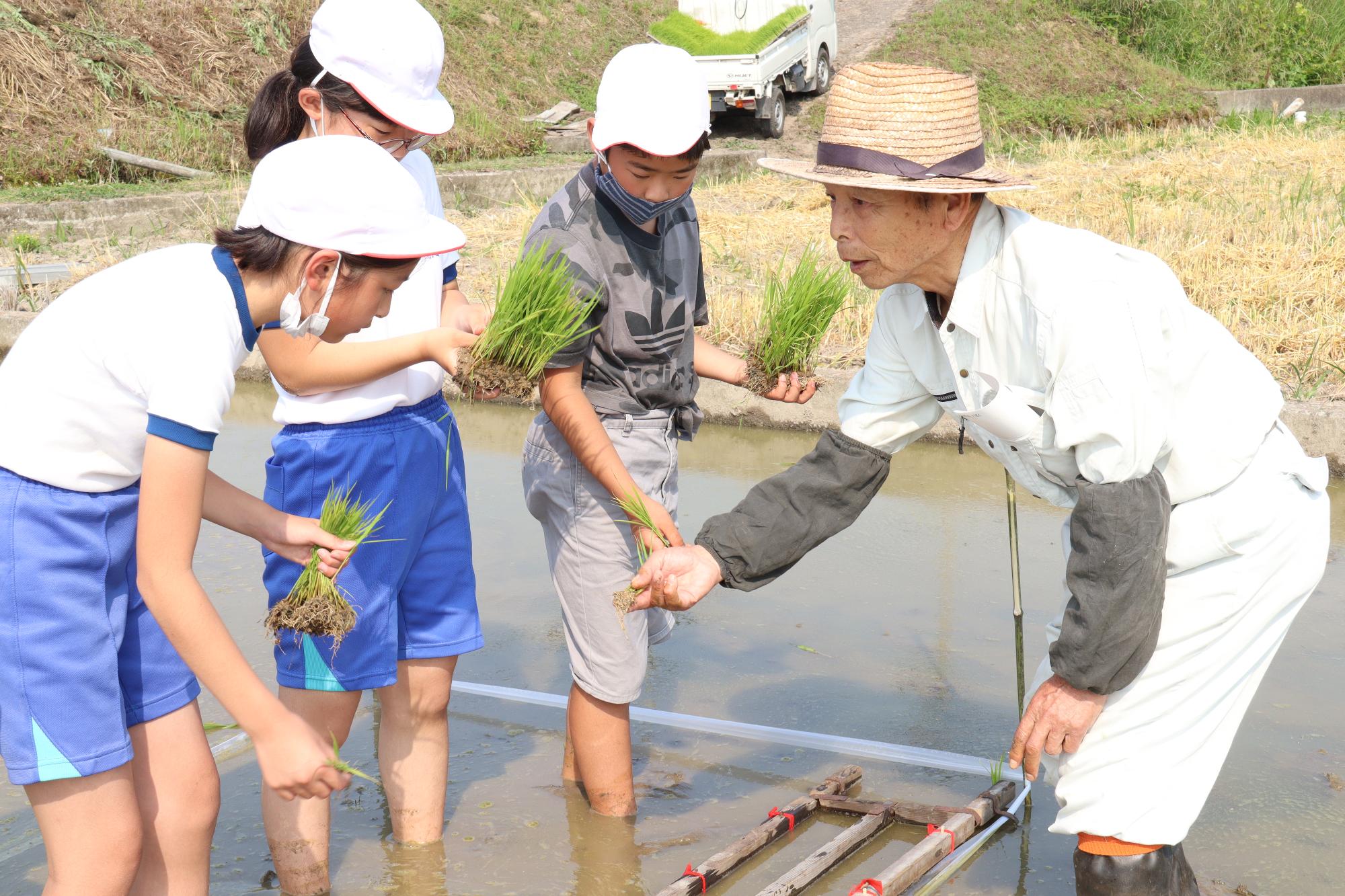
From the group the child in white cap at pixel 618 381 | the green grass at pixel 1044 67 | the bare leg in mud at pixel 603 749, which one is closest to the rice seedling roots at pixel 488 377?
the child in white cap at pixel 618 381

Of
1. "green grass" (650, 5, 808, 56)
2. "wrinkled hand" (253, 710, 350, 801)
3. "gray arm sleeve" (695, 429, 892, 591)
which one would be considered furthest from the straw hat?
"green grass" (650, 5, 808, 56)

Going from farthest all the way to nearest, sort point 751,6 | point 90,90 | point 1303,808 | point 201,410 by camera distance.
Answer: point 751,6
point 90,90
point 1303,808
point 201,410

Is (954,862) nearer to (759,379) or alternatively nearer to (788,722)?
(788,722)

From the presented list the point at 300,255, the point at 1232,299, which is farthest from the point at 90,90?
the point at 300,255

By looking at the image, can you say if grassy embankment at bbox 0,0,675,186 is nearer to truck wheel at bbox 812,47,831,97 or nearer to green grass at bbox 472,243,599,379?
truck wheel at bbox 812,47,831,97

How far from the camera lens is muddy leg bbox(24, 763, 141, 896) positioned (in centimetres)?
222

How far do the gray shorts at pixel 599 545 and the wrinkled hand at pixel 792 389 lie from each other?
383 mm

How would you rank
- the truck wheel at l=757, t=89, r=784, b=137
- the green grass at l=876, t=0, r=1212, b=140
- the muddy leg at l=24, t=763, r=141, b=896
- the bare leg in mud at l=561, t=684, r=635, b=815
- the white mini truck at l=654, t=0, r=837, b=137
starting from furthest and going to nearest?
the green grass at l=876, t=0, r=1212, b=140 < the truck wheel at l=757, t=89, r=784, b=137 < the white mini truck at l=654, t=0, r=837, b=137 < the bare leg in mud at l=561, t=684, r=635, b=815 < the muddy leg at l=24, t=763, r=141, b=896

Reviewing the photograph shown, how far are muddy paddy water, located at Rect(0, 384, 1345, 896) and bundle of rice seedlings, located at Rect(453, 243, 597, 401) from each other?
1240 mm

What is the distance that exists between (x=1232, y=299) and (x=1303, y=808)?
438cm

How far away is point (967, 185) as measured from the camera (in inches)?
93.2

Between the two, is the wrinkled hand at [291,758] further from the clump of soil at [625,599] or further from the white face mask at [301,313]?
the clump of soil at [625,599]

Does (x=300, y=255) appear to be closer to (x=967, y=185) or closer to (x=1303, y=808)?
(x=967, y=185)

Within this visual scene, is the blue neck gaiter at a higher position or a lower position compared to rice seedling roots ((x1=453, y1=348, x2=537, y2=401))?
higher
